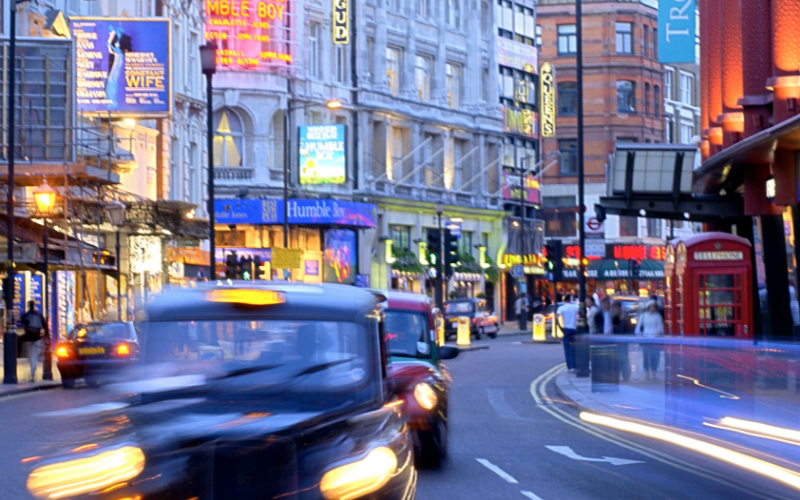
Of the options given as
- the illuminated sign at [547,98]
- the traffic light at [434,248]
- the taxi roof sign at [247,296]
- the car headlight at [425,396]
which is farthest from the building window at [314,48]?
the taxi roof sign at [247,296]

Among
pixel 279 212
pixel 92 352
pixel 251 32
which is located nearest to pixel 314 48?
pixel 251 32

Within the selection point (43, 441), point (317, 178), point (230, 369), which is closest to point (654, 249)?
point (317, 178)

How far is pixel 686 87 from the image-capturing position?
92812 mm

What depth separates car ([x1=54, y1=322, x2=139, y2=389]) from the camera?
965 inches

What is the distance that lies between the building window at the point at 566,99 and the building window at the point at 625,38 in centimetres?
507

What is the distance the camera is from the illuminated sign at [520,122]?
236ft

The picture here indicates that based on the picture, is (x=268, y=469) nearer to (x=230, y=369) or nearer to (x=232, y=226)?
Result: (x=230, y=369)

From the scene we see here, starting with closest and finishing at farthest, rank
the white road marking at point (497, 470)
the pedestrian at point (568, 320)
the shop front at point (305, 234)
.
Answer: the white road marking at point (497, 470), the pedestrian at point (568, 320), the shop front at point (305, 234)

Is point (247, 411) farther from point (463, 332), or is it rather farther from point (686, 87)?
point (686, 87)

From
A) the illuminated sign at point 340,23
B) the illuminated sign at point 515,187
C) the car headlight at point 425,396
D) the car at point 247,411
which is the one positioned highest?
the illuminated sign at point 340,23

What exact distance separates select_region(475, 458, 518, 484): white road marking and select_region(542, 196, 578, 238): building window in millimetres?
72374

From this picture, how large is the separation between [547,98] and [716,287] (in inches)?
2053

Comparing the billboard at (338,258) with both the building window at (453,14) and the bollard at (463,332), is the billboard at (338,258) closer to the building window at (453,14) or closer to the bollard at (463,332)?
the bollard at (463,332)

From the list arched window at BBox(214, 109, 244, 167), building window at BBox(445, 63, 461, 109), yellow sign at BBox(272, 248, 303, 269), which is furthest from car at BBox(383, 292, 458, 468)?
building window at BBox(445, 63, 461, 109)
